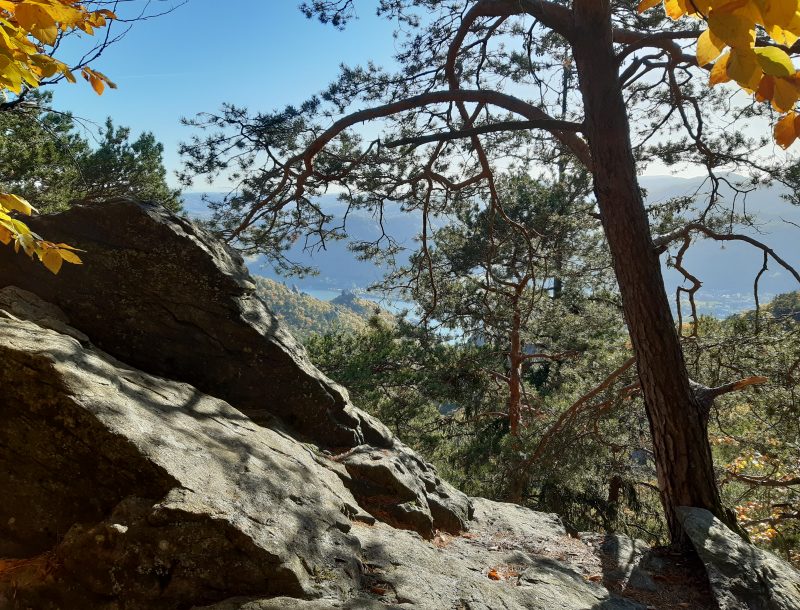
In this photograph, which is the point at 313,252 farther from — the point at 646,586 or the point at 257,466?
the point at 646,586

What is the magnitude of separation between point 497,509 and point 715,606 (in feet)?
6.73

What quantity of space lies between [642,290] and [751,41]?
3.45m

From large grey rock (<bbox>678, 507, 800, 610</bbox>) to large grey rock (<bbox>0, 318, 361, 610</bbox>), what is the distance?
7.82 feet

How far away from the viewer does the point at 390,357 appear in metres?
9.04

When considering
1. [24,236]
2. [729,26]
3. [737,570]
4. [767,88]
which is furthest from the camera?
[737,570]

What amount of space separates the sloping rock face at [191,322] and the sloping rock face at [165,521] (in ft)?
2.21

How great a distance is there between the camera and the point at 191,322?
3.82 m

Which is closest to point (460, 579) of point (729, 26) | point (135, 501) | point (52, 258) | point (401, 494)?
point (401, 494)

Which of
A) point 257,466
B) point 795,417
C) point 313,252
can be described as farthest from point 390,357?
point 257,466

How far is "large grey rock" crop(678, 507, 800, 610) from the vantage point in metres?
2.95

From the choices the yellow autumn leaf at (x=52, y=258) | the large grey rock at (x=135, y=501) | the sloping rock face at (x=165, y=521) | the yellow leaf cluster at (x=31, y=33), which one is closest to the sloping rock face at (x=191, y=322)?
the sloping rock face at (x=165, y=521)

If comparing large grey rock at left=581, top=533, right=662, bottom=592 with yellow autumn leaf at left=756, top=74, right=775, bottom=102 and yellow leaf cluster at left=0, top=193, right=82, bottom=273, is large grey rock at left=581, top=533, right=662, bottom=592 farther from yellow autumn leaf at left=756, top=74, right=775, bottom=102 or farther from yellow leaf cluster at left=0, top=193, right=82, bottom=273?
yellow leaf cluster at left=0, top=193, right=82, bottom=273

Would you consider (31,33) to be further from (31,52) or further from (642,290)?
(642,290)

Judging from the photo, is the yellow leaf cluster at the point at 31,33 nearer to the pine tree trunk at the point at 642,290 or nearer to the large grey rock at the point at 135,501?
the large grey rock at the point at 135,501
